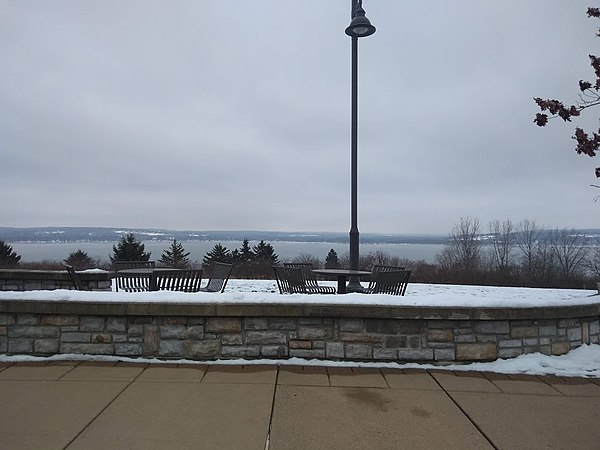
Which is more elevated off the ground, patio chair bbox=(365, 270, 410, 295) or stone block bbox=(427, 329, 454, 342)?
patio chair bbox=(365, 270, 410, 295)

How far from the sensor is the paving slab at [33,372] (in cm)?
424

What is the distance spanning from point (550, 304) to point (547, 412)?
5.55ft

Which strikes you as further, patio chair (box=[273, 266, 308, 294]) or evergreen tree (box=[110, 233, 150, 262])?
evergreen tree (box=[110, 233, 150, 262])

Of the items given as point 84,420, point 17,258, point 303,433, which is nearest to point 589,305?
point 303,433

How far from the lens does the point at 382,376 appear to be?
14.6 ft

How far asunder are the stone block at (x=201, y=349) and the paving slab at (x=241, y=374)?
0.21 meters

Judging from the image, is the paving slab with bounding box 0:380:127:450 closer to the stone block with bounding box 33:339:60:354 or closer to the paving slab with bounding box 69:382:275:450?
the paving slab with bounding box 69:382:275:450

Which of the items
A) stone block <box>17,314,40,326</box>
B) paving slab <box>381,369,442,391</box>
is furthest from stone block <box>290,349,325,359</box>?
stone block <box>17,314,40,326</box>

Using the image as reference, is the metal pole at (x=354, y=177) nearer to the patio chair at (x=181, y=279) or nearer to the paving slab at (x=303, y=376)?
the patio chair at (x=181, y=279)

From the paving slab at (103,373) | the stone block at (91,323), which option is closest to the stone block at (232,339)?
the paving slab at (103,373)

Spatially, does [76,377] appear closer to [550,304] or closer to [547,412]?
[547,412]

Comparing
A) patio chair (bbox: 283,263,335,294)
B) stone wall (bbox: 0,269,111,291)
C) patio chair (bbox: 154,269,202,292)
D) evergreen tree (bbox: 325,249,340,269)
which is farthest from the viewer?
evergreen tree (bbox: 325,249,340,269)

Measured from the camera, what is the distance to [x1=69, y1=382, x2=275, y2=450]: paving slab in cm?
304

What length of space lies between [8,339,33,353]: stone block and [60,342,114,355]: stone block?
1.17 feet
